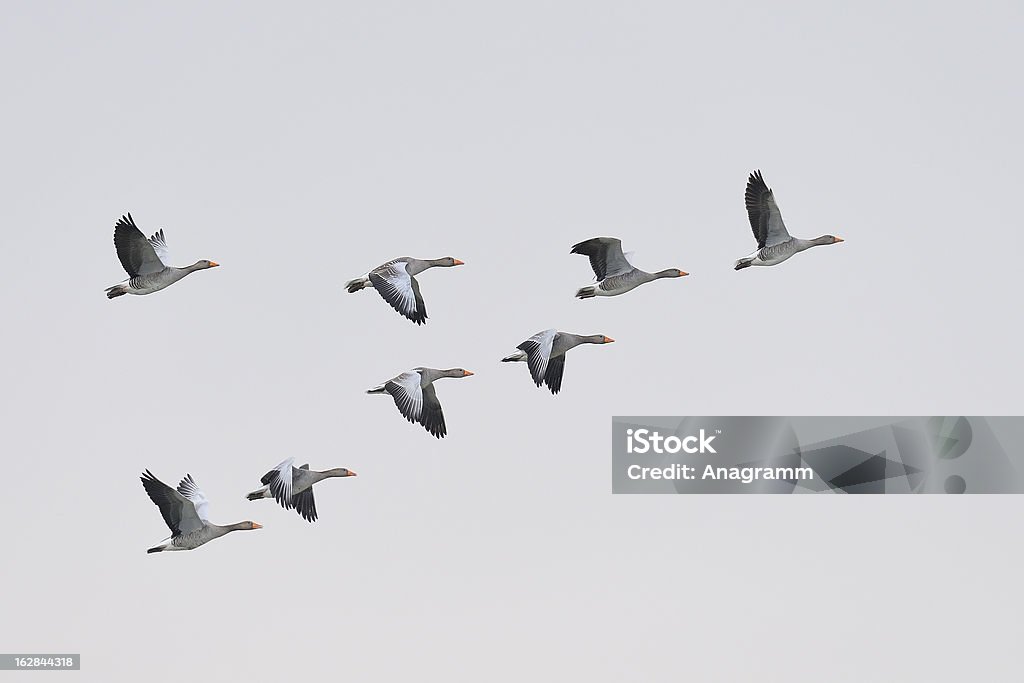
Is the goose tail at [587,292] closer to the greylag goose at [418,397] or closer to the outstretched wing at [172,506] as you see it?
the greylag goose at [418,397]

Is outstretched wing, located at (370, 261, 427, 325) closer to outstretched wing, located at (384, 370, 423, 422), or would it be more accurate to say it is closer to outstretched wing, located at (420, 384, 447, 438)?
outstretched wing, located at (384, 370, 423, 422)

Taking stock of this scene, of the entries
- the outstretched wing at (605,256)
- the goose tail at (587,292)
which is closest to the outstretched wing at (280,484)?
the goose tail at (587,292)

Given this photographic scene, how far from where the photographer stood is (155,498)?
3238 cm

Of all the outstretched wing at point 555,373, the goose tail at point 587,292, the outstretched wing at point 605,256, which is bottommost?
the outstretched wing at point 555,373

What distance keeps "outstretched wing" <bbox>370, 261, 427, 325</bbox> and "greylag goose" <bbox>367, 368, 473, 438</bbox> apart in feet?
6.36

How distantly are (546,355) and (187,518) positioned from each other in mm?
8245

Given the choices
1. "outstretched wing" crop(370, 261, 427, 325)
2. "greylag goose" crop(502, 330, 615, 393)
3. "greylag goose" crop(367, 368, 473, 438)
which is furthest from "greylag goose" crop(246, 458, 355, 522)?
"greylag goose" crop(502, 330, 615, 393)

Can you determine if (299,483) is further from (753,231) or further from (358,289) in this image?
(753,231)

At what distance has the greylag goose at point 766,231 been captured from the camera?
34.0 metres

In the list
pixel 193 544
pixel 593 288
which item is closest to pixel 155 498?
pixel 193 544

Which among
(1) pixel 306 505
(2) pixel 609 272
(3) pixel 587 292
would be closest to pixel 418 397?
(1) pixel 306 505

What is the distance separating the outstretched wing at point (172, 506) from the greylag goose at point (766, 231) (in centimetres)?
1281

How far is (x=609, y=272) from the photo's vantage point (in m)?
35.2

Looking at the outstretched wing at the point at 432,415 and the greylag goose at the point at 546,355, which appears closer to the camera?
the greylag goose at the point at 546,355
